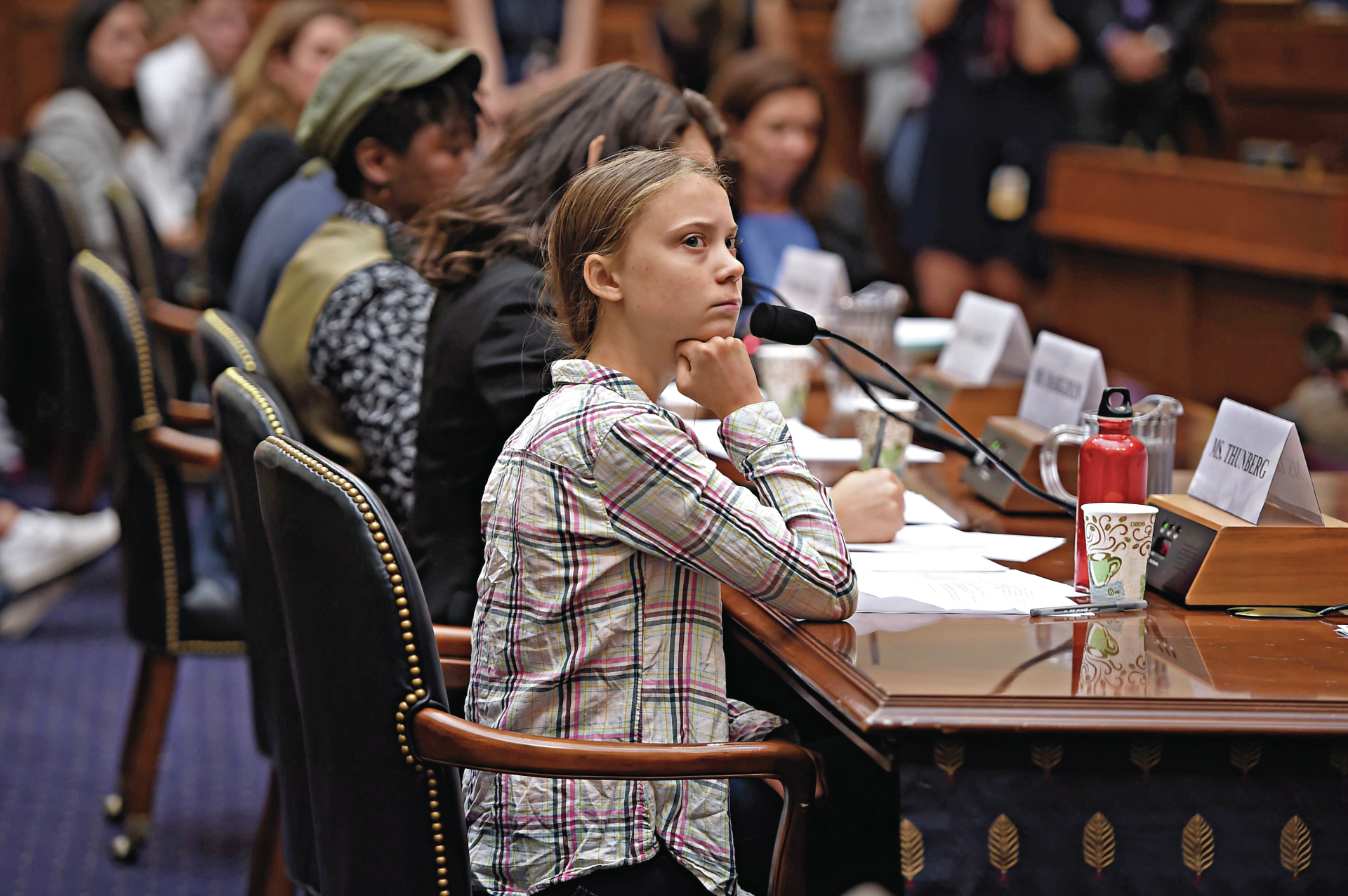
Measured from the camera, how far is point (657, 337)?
1.31 meters

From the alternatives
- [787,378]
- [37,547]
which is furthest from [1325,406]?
[37,547]

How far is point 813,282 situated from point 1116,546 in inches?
58.6

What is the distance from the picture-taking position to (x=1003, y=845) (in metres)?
1.09

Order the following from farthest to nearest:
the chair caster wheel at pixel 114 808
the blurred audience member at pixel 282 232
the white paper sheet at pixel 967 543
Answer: the blurred audience member at pixel 282 232 < the chair caster wheel at pixel 114 808 < the white paper sheet at pixel 967 543

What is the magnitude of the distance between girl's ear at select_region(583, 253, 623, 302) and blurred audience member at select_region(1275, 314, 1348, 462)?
1592 mm

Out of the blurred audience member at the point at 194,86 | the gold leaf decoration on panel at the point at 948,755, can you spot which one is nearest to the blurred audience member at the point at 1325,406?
the gold leaf decoration on panel at the point at 948,755

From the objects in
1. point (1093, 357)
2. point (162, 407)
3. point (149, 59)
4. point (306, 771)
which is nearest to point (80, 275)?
point (162, 407)

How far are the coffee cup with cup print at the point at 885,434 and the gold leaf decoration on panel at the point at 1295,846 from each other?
0.75 metres

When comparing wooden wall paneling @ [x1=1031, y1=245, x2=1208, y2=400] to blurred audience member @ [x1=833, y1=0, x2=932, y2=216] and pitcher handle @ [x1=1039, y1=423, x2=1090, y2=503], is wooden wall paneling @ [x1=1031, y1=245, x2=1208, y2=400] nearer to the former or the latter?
blurred audience member @ [x1=833, y1=0, x2=932, y2=216]

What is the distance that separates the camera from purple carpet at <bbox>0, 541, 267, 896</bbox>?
2.37 m

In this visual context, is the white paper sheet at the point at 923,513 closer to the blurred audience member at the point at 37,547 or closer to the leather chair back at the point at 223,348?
the leather chair back at the point at 223,348

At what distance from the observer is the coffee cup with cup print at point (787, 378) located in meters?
2.22

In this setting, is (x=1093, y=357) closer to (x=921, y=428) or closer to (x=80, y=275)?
(x=921, y=428)

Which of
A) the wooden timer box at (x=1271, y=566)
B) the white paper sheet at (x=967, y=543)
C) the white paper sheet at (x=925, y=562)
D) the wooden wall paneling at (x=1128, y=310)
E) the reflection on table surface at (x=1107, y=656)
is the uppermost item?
the wooden timer box at (x=1271, y=566)
